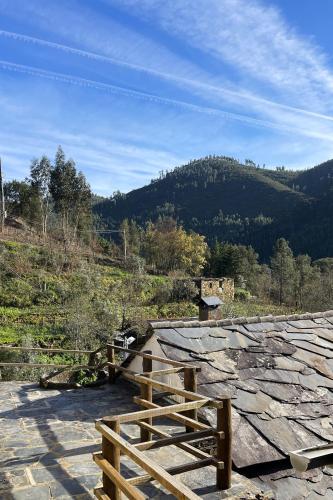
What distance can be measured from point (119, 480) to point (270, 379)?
2.99 m

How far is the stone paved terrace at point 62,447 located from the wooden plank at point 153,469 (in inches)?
45.5

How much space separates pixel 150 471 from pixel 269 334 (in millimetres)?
4398

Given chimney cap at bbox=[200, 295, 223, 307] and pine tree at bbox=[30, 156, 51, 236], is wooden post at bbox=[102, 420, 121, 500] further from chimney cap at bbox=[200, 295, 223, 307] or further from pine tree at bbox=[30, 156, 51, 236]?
pine tree at bbox=[30, 156, 51, 236]

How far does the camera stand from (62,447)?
5.40 metres

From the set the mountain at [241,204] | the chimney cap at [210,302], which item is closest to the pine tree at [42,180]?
the chimney cap at [210,302]

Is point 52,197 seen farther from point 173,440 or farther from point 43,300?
point 173,440

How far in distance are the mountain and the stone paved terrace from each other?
3158 inches

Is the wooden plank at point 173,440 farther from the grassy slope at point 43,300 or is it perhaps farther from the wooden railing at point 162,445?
the grassy slope at point 43,300

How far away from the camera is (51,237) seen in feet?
143

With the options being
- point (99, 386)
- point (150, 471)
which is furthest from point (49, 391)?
point (150, 471)

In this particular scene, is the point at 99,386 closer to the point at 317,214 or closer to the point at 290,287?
the point at 290,287

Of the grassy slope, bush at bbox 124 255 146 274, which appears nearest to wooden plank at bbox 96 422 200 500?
the grassy slope

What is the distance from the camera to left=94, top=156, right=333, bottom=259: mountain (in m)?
97.3

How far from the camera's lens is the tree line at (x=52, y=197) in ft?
147
